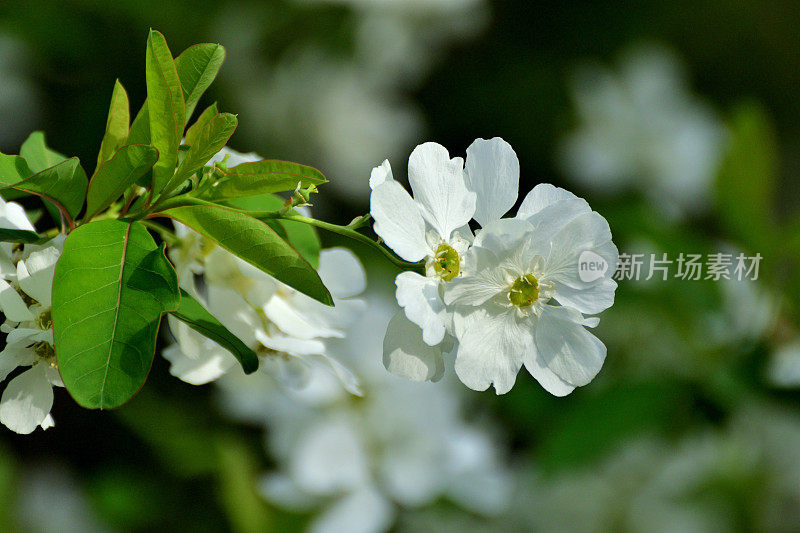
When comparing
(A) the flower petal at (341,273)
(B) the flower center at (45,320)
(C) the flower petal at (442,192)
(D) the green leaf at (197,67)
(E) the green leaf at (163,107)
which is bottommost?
(B) the flower center at (45,320)

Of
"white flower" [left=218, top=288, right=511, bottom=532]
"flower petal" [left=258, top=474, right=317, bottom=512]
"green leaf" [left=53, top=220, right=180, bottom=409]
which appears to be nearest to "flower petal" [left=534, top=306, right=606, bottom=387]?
"green leaf" [left=53, top=220, right=180, bottom=409]

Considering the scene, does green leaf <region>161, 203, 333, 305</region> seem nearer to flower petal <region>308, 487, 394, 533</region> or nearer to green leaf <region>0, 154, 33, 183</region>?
green leaf <region>0, 154, 33, 183</region>

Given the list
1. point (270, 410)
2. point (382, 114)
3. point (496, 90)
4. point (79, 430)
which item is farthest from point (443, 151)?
point (496, 90)

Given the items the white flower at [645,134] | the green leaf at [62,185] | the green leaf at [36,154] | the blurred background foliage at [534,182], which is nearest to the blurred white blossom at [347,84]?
the blurred background foliage at [534,182]

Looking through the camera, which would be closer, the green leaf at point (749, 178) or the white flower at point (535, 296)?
the white flower at point (535, 296)

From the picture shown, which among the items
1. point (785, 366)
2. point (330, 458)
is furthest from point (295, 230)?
point (785, 366)

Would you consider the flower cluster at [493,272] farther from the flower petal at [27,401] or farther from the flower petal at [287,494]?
the flower petal at [287,494]

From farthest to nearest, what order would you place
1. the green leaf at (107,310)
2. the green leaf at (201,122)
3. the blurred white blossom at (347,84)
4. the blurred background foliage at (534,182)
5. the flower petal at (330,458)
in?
the blurred white blossom at (347,84)
the blurred background foliage at (534,182)
the flower petal at (330,458)
the green leaf at (201,122)
the green leaf at (107,310)

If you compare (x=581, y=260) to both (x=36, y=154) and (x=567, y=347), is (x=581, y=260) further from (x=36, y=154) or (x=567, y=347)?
(x=36, y=154)

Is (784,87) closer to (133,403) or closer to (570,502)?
(570,502)
